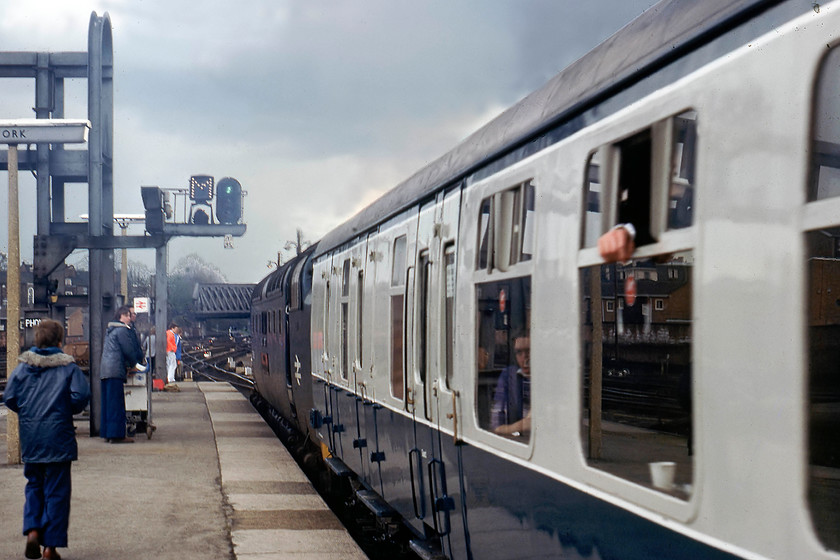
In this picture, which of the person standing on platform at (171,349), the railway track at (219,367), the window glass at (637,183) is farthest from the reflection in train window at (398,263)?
the person standing on platform at (171,349)

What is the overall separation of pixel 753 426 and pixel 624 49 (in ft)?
5.30

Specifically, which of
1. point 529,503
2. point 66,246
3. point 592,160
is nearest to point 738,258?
point 592,160

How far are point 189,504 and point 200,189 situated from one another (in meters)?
28.3

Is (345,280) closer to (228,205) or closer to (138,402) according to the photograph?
(138,402)

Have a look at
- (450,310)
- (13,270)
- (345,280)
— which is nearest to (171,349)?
(13,270)

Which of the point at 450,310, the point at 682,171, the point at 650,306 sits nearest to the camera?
the point at 682,171

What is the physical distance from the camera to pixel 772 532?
252 cm

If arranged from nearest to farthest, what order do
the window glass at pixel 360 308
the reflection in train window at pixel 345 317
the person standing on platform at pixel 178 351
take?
the window glass at pixel 360 308, the reflection in train window at pixel 345 317, the person standing on platform at pixel 178 351

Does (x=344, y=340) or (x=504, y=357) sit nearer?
(x=504, y=357)

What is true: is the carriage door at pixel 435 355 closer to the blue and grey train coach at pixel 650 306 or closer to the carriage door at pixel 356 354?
the blue and grey train coach at pixel 650 306

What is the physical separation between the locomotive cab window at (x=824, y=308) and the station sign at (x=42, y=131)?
1040 centimetres

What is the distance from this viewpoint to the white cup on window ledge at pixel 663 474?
10.2 ft

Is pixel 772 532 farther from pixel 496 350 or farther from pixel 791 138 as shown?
pixel 496 350

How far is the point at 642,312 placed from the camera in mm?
3318
